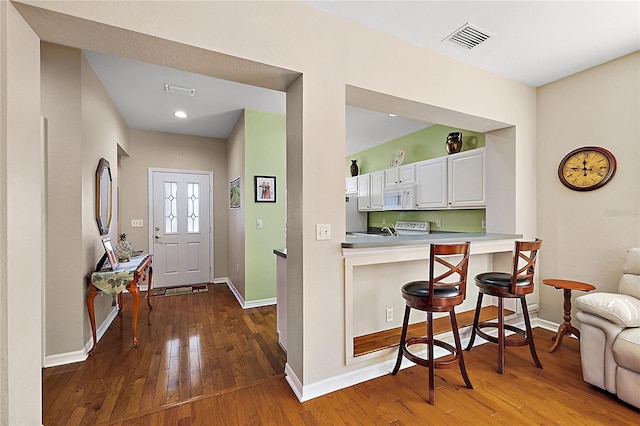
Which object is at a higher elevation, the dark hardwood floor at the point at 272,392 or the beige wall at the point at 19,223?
the beige wall at the point at 19,223

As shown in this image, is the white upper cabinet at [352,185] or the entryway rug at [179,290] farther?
the white upper cabinet at [352,185]

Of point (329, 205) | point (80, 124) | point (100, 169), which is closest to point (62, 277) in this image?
point (100, 169)

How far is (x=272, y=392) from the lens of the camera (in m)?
2.05

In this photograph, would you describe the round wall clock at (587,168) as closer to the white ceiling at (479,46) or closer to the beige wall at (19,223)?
the white ceiling at (479,46)

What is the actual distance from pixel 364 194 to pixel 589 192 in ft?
11.1

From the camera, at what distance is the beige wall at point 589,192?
102 inches

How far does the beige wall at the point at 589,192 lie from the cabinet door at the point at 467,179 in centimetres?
58

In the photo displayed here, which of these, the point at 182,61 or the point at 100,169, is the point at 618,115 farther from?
the point at 100,169

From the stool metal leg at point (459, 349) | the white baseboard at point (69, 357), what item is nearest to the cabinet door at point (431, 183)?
the stool metal leg at point (459, 349)

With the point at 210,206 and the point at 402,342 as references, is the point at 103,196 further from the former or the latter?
the point at 402,342

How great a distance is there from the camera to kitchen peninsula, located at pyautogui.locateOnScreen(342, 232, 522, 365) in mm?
2141

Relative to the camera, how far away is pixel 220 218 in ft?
18.0

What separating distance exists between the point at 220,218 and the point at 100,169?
8.35 feet

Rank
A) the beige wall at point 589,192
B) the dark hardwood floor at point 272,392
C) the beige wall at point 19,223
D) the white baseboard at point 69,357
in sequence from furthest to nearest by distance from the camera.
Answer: the beige wall at point 589,192 → the white baseboard at point 69,357 → the dark hardwood floor at point 272,392 → the beige wall at point 19,223
